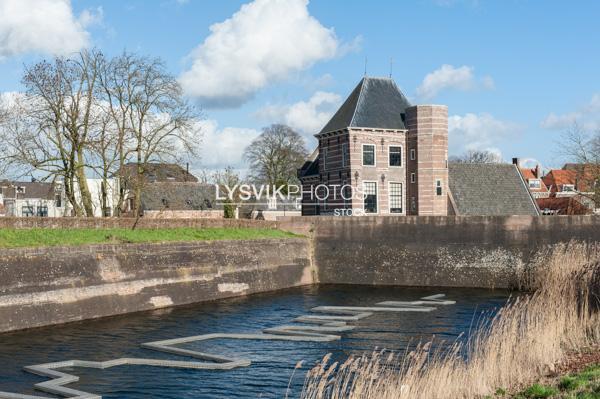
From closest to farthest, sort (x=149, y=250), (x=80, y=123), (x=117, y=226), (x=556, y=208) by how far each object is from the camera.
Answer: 1. (x=149, y=250)
2. (x=117, y=226)
3. (x=80, y=123)
4. (x=556, y=208)

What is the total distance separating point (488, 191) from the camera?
4328cm

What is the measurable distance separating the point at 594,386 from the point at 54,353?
12.8 meters

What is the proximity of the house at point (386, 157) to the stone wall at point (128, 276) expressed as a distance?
→ 909 cm

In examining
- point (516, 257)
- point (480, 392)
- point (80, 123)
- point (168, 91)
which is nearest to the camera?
point (480, 392)

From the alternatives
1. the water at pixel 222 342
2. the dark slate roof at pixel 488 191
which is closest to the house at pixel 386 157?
the dark slate roof at pixel 488 191

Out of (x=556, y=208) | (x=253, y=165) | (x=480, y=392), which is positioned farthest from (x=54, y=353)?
(x=253, y=165)

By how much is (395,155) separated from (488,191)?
271 inches

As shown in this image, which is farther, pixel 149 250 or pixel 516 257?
pixel 516 257

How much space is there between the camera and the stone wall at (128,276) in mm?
21312

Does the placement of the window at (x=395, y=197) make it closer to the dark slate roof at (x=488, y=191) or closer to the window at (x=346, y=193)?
the window at (x=346, y=193)

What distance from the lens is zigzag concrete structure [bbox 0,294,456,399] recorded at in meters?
13.6

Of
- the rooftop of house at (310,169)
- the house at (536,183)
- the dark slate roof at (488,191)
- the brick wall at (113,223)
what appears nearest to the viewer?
the brick wall at (113,223)

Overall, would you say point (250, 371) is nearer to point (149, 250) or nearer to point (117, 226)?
point (149, 250)

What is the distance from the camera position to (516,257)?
101 ft
